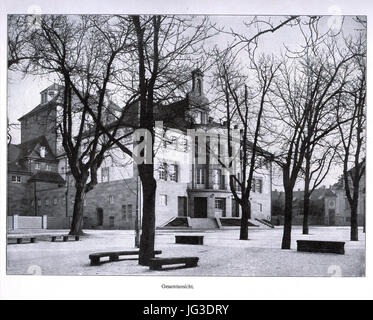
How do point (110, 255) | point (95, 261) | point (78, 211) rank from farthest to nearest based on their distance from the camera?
point (78, 211)
point (110, 255)
point (95, 261)

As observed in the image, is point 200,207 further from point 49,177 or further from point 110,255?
point 49,177

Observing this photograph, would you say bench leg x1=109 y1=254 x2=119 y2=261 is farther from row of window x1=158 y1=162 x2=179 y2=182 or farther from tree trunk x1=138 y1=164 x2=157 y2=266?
row of window x1=158 y1=162 x2=179 y2=182

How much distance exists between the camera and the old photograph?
975cm

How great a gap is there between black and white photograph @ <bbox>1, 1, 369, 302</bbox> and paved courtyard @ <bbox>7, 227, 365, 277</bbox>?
34mm

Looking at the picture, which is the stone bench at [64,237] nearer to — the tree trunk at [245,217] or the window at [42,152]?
the window at [42,152]

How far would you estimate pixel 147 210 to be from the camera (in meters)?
9.99

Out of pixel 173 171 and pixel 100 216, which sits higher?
pixel 173 171

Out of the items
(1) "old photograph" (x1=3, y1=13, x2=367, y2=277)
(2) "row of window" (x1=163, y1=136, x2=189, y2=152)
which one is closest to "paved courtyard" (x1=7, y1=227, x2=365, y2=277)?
(1) "old photograph" (x1=3, y1=13, x2=367, y2=277)

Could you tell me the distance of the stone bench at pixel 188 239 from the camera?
33.1 feet

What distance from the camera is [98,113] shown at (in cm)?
1049

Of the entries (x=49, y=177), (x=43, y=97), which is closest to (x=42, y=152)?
(x=49, y=177)

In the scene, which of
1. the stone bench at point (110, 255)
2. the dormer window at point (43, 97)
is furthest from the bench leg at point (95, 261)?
the dormer window at point (43, 97)

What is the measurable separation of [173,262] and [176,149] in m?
2.50
